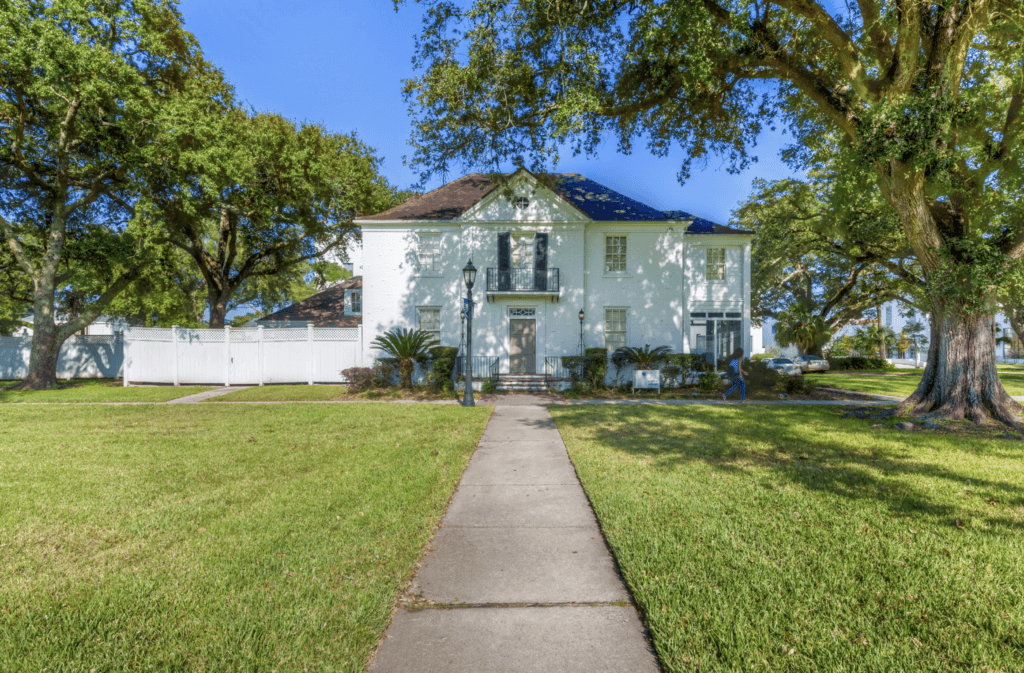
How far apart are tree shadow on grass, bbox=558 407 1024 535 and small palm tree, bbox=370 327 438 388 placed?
726cm

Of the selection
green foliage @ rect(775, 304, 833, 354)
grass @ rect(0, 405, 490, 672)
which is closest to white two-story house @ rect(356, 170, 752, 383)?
grass @ rect(0, 405, 490, 672)

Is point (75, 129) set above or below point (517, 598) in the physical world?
above

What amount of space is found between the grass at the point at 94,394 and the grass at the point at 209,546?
7566mm

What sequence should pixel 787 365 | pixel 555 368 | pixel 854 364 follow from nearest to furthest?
pixel 555 368 → pixel 787 365 → pixel 854 364

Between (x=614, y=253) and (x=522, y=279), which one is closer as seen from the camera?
(x=522, y=279)

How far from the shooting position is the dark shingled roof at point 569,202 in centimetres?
1786

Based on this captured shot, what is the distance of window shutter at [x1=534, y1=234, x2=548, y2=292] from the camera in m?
17.3

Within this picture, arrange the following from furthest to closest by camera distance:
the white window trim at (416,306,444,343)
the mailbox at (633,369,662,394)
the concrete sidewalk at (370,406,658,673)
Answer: the white window trim at (416,306,444,343) → the mailbox at (633,369,662,394) → the concrete sidewalk at (370,406,658,673)

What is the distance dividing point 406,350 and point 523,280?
5325 millimetres

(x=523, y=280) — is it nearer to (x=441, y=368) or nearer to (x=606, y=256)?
(x=606, y=256)

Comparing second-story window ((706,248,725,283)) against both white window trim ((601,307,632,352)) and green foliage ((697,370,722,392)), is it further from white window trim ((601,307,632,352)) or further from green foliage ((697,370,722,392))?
green foliage ((697,370,722,392))

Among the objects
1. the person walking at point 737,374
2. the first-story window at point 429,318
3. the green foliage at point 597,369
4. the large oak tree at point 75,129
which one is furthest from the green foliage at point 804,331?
the large oak tree at point 75,129

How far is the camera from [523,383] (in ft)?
54.9

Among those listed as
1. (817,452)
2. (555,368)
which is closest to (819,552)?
(817,452)
